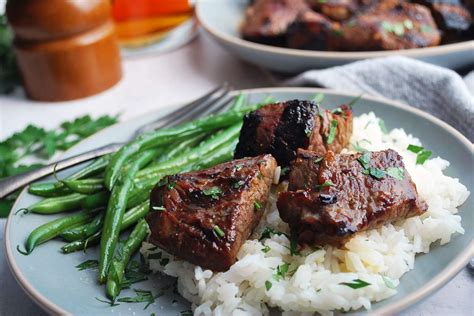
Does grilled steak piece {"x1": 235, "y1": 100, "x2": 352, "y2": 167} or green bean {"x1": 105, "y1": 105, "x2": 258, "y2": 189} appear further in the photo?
green bean {"x1": 105, "y1": 105, "x2": 258, "y2": 189}

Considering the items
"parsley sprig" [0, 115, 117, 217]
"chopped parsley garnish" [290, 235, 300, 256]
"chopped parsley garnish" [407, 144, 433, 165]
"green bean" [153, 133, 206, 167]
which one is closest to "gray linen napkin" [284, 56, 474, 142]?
"chopped parsley garnish" [407, 144, 433, 165]

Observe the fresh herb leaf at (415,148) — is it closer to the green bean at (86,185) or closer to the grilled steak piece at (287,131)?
the grilled steak piece at (287,131)

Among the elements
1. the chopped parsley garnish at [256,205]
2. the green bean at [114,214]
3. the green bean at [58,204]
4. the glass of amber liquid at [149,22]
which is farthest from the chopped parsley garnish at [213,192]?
the glass of amber liquid at [149,22]

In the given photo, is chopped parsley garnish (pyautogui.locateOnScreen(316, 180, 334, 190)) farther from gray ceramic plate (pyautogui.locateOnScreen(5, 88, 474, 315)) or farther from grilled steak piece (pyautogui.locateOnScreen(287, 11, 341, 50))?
grilled steak piece (pyautogui.locateOnScreen(287, 11, 341, 50))

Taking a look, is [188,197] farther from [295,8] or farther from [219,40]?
[295,8]

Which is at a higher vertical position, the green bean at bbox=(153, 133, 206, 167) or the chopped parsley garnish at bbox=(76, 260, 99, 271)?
the green bean at bbox=(153, 133, 206, 167)

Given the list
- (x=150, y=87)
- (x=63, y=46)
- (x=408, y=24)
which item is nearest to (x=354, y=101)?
(x=408, y=24)
